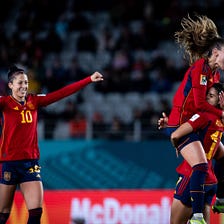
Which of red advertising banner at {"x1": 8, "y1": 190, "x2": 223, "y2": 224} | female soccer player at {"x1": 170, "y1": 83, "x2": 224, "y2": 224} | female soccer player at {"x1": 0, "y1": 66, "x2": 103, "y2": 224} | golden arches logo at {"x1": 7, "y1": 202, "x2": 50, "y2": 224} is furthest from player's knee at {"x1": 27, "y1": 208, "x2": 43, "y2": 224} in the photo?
red advertising banner at {"x1": 8, "y1": 190, "x2": 223, "y2": 224}

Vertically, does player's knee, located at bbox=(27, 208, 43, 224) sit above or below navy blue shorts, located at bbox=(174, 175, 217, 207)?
below

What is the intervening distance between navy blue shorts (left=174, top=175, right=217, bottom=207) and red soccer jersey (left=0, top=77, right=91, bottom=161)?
1.40 metres

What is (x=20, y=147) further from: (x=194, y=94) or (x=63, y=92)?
(x=194, y=94)

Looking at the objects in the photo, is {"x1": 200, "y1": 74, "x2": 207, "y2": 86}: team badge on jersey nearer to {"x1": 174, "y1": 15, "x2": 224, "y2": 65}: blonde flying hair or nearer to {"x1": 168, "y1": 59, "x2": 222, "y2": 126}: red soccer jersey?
{"x1": 168, "y1": 59, "x2": 222, "y2": 126}: red soccer jersey

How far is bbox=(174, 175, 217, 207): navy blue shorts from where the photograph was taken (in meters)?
7.64

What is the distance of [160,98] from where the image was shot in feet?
52.9

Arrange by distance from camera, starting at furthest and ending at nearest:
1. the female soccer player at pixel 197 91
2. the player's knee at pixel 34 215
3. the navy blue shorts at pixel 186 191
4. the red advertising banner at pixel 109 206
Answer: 1. the red advertising banner at pixel 109 206
2. the player's knee at pixel 34 215
3. the navy blue shorts at pixel 186 191
4. the female soccer player at pixel 197 91

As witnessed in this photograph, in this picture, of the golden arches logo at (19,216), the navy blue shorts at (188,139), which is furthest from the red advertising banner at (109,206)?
the navy blue shorts at (188,139)

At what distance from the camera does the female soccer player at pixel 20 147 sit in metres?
8.10

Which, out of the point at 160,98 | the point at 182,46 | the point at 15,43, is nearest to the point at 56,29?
the point at 15,43

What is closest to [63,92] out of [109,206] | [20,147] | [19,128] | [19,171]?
[19,128]

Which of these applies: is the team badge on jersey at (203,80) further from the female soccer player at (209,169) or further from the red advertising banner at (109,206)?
the red advertising banner at (109,206)

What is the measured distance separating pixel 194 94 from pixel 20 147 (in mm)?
1867

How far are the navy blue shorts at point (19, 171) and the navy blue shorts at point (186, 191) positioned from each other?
4.80ft
